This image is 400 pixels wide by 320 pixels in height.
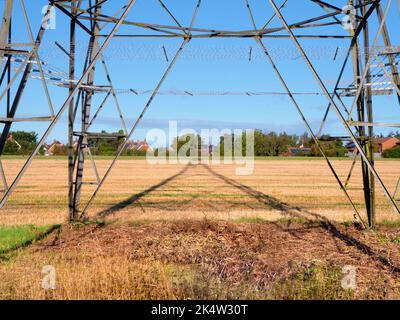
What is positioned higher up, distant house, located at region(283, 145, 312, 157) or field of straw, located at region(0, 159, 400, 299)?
distant house, located at region(283, 145, 312, 157)

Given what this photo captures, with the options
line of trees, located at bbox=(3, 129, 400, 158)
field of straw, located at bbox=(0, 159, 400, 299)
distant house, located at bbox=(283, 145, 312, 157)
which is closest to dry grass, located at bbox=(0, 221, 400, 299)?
field of straw, located at bbox=(0, 159, 400, 299)

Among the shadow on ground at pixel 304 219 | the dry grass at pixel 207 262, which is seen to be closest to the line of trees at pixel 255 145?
the shadow on ground at pixel 304 219

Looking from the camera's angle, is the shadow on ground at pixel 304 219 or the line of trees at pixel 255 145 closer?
the shadow on ground at pixel 304 219

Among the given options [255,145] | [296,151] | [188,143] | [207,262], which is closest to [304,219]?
[207,262]

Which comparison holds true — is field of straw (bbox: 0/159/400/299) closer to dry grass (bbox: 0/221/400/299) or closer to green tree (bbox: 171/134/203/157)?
dry grass (bbox: 0/221/400/299)

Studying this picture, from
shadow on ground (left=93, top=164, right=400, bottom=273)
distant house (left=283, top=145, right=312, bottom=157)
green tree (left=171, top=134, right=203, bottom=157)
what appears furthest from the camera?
distant house (left=283, top=145, right=312, bottom=157)

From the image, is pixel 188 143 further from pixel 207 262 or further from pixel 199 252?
pixel 207 262

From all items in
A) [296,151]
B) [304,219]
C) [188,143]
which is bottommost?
[304,219]

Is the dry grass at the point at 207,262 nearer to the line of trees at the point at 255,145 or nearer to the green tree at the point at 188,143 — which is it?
the line of trees at the point at 255,145

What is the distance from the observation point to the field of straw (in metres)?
5.73

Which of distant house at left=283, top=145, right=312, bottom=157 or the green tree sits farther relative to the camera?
distant house at left=283, top=145, right=312, bottom=157

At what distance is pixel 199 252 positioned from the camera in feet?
26.1

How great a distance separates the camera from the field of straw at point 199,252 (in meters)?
5.73

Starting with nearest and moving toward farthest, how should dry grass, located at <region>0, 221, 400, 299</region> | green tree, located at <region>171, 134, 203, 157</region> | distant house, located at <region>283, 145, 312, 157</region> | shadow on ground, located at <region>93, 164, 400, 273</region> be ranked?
dry grass, located at <region>0, 221, 400, 299</region> < shadow on ground, located at <region>93, 164, 400, 273</region> < green tree, located at <region>171, 134, 203, 157</region> < distant house, located at <region>283, 145, 312, 157</region>
